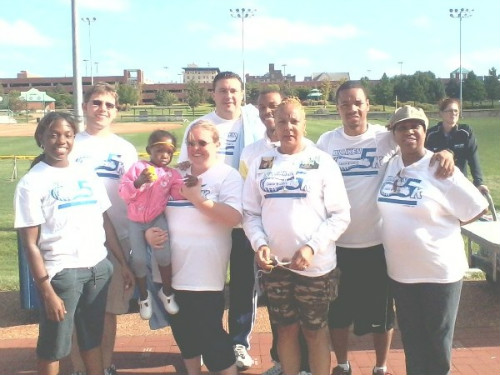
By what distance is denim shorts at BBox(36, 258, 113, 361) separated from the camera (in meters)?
3.34

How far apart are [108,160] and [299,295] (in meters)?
1.62

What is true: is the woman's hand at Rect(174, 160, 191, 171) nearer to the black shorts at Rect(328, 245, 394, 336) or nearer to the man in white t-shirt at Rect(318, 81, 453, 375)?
the man in white t-shirt at Rect(318, 81, 453, 375)

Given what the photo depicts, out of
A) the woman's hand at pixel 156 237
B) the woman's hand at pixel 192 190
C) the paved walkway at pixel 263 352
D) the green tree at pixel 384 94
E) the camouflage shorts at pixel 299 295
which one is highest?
the green tree at pixel 384 94

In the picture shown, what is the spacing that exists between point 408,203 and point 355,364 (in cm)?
161

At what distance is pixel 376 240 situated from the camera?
378 centimetres

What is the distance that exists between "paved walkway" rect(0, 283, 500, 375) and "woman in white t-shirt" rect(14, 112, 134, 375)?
975 millimetres

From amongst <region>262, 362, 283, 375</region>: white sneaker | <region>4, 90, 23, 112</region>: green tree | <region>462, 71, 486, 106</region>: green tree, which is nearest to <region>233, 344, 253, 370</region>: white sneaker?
<region>262, 362, 283, 375</region>: white sneaker

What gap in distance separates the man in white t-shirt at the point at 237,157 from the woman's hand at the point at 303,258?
3.49 feet

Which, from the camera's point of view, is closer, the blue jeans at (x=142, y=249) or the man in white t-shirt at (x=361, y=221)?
the blue jeans at (x=142, y=249)

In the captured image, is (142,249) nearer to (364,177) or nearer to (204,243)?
(204,243)

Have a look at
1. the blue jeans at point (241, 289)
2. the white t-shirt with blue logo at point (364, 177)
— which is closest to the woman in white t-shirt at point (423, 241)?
the white t-shirt with blue logo at point (364, 177)

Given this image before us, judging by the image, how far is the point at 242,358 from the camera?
4.29 meters

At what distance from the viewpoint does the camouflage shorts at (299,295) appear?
11.3 ft

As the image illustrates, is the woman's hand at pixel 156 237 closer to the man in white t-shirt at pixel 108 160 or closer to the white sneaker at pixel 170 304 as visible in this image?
the white sneaker at pixel 170 304
